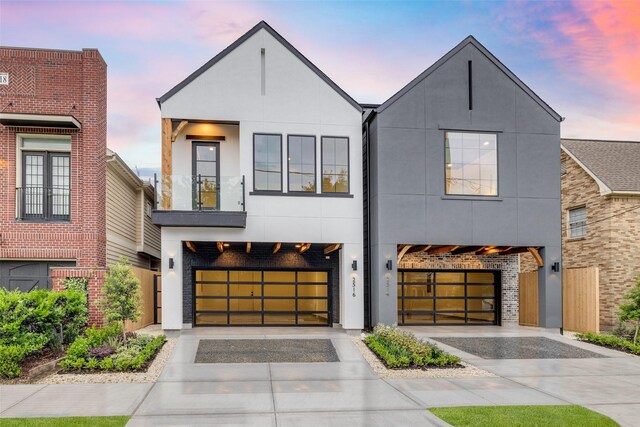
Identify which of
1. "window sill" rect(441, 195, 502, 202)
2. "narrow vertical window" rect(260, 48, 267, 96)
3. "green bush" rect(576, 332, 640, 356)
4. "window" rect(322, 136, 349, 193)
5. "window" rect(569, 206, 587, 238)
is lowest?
"green bush" rect(576, 332, 640, 356)

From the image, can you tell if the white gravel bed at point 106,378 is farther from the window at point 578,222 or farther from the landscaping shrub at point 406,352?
the window at point 578,222

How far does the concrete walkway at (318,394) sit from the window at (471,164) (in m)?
6.04

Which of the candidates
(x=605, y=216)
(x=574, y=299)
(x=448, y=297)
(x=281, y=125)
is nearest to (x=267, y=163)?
(x=281, y=125)

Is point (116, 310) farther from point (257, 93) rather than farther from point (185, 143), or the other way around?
point (257, 93)

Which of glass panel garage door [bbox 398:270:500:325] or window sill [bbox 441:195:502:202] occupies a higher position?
window sill [bbox 441:195:502:202]

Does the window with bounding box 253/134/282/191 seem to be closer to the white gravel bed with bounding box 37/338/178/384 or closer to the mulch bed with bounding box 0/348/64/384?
the white gravel bed with bounding box 37/338/178/384

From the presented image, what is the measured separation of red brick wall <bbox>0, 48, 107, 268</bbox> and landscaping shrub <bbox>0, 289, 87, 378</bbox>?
252 cm

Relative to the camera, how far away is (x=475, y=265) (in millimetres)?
18328

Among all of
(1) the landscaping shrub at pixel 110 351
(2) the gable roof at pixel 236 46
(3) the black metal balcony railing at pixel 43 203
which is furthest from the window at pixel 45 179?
(1) the landscaping shrub at pixel 110 351

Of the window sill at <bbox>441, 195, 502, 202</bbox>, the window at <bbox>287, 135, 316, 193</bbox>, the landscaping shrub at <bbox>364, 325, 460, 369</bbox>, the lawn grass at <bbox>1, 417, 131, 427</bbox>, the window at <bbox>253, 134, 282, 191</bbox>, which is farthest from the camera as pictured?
the window sill at <bbox>441, 195, 502, 202</bbox>

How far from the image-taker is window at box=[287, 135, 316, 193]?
15531 mm

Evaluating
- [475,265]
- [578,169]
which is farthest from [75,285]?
[578,169]

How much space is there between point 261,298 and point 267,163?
497 centimetres

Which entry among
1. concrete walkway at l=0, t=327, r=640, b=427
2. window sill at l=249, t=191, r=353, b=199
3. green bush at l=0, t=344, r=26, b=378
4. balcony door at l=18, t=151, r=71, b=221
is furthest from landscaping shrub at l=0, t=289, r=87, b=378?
window sill at l=249, t=191, r=353, b=199
